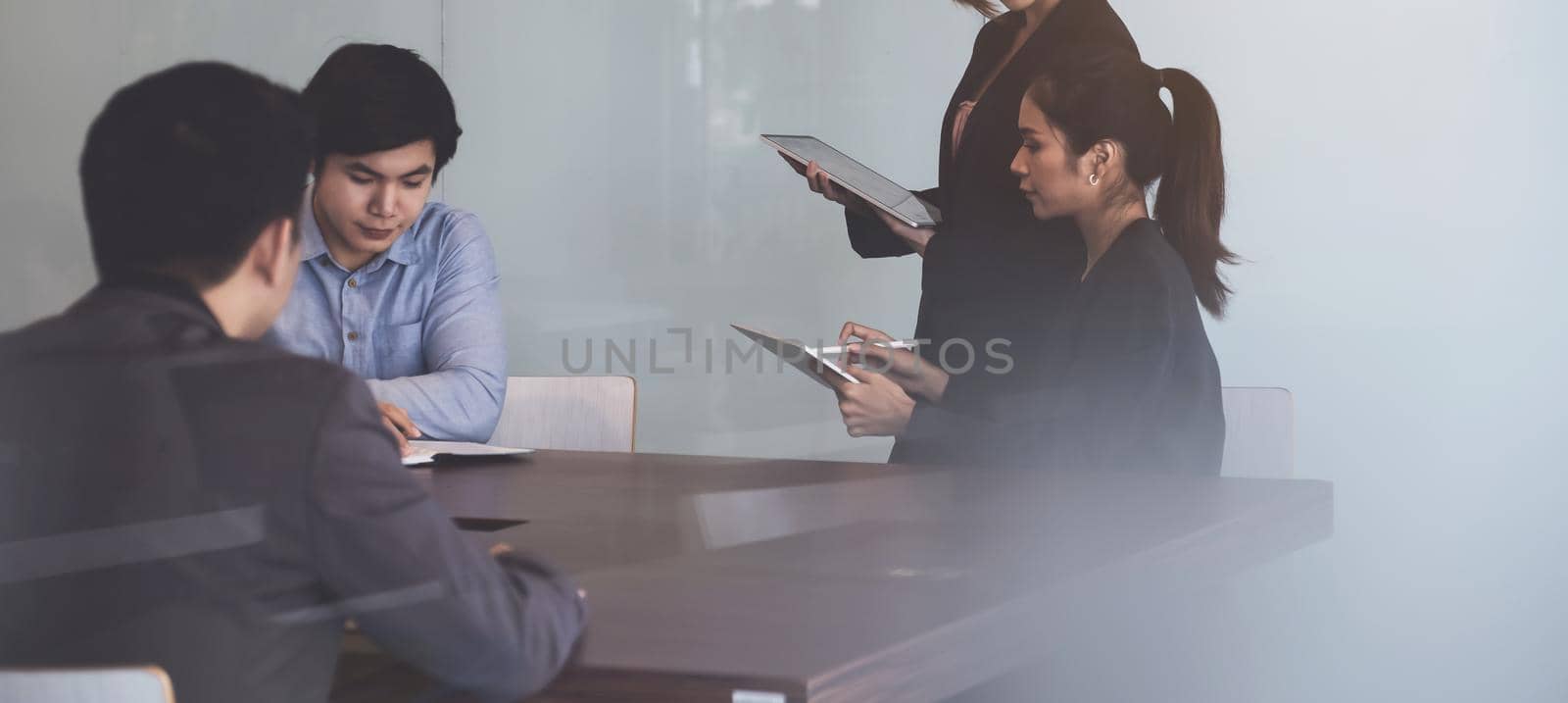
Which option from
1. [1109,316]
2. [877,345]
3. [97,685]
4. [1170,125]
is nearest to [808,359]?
[877,345]

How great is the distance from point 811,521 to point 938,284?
126 centimetres

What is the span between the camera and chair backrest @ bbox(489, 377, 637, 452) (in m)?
2.42

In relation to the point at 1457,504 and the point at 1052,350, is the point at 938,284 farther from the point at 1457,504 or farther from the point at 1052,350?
the point at 1457,504

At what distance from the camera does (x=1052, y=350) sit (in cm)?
223

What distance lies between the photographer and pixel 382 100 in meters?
1.91

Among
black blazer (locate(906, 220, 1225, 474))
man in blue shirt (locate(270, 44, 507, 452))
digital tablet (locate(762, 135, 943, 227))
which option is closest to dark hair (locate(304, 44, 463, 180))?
man in blue shirt (locate(270, 44, 507, 452))

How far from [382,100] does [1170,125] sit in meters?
1.28

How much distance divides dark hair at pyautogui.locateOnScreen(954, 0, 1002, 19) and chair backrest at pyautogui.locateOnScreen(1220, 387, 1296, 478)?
91cm

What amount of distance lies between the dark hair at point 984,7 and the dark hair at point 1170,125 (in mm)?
264

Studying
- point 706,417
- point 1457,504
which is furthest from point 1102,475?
point 706,417

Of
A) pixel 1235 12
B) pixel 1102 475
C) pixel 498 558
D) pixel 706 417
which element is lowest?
pixel 706 417

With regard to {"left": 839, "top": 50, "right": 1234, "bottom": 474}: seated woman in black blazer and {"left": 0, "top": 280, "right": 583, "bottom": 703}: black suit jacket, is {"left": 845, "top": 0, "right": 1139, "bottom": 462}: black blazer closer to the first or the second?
{"left": 839, "top": 50, "right": 1234, "bottom": 474}: seated woman in black blazer

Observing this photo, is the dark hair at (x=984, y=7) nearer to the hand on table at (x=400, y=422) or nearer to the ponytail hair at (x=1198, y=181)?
the ponytail hair at (x=1198, y=181)

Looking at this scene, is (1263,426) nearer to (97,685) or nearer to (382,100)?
(382,100)
